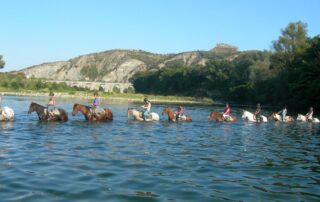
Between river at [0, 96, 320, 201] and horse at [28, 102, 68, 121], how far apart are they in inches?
268

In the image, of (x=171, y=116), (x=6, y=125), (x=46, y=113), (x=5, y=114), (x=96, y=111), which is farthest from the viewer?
(x=171, y=116)

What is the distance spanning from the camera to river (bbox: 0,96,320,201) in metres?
12.8

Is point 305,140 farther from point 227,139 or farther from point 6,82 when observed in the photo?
point 6,82

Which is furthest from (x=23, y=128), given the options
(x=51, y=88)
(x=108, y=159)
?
(x=51, y=88)

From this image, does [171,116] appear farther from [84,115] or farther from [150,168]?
[150,168]

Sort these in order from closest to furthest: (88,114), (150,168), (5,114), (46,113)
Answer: (150,168), (5,114), (46,113), (88,114)

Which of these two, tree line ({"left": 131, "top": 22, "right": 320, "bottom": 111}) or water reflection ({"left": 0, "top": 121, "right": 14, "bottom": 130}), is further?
tree line ({"left": 131, "top": 22, "right": 320, "bottom": 111})

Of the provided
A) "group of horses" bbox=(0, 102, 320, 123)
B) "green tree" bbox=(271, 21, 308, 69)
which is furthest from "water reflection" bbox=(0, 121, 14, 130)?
"green tree" bbox=(271, 21, 308, 69)

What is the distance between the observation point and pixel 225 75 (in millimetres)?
174750

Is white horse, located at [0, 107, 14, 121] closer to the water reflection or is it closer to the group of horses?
the group of horses

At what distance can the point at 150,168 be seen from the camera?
54.5 feet

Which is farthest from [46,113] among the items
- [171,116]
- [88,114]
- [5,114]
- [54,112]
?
[171,116]

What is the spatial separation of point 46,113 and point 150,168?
65.4 ft

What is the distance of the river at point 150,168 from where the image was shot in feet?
42.0
